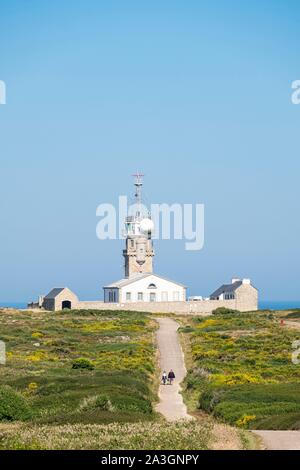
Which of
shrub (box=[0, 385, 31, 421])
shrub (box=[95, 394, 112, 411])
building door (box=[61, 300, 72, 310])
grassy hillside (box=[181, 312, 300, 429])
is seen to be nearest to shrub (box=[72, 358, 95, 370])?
grassy hillside (box=[181, 312, 300, 429])

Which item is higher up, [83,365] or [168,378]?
[83,365]

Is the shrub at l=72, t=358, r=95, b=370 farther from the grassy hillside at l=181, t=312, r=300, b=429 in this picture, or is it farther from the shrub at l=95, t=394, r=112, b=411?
the shrub at l=95, t=394, r=112, b=411

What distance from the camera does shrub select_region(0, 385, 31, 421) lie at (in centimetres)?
2869

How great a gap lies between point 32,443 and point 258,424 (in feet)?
27.6

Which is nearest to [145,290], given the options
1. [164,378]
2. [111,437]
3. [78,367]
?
[78,367]

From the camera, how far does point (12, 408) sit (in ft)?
94.9

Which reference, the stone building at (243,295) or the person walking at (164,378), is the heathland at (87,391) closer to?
the person walking at (164,378)

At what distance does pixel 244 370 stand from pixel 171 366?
5695 millimetres

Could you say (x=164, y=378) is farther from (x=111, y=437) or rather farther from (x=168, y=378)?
(x=111, y=437)

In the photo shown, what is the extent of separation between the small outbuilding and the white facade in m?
3.84

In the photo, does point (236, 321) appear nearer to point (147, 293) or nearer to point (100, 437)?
point (147, 293)

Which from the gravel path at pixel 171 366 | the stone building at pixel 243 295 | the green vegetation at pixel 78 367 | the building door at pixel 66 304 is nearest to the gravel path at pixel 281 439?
the green vegetation at pixel 78 367

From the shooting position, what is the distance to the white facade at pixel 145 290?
308 feet
